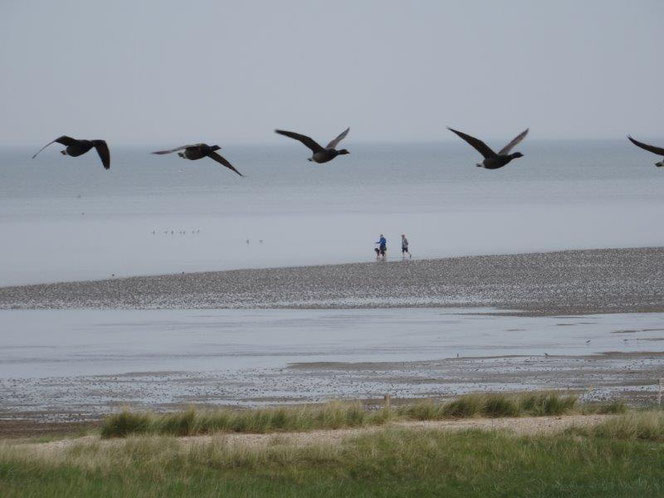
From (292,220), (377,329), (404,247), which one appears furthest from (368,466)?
(292,220)

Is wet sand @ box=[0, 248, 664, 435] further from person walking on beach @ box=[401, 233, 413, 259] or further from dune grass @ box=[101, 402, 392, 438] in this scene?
dune grass @ box=[101, 402, 392, 438]

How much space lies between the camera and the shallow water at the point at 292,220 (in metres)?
66.8

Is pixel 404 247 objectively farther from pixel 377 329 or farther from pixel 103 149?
pixel 103 149

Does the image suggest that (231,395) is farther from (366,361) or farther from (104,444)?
(104,444)

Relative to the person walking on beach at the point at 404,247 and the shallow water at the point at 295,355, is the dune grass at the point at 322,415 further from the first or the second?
the person walking on beach at the point at 404,247

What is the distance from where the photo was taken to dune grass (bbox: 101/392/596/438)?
752 inches

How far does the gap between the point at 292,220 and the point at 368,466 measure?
8385cm

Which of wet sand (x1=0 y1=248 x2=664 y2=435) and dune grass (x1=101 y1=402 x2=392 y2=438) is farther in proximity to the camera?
wet sand (x1=0 y1=248 x2=664 y2=435)

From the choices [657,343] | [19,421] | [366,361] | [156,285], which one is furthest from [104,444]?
[156,285]

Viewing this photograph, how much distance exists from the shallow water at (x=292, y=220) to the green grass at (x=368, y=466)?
40052mm

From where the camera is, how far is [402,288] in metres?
48.1

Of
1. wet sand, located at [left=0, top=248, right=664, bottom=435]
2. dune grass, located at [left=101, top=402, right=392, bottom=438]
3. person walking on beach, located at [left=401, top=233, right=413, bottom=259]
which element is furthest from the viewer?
person walking on beach, located at [left=401, top=233, right=413, bottom=259]

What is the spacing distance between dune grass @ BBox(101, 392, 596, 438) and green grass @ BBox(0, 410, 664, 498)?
4.24ft

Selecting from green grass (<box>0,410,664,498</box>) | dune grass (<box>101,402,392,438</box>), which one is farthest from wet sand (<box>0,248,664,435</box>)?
green grass (<box>0,410,664,498</box>)
